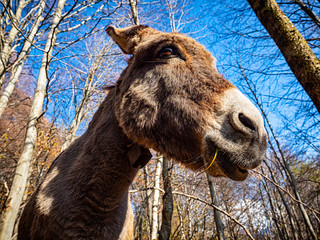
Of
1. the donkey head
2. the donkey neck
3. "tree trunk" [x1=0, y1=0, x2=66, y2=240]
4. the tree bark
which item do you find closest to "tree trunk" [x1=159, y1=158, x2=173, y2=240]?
the donkey neck

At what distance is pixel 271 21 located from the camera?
1.84 meters

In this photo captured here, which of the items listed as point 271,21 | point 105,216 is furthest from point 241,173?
point 271,21

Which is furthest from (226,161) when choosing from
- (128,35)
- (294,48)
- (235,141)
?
(128,35)

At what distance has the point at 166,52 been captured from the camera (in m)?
2.06

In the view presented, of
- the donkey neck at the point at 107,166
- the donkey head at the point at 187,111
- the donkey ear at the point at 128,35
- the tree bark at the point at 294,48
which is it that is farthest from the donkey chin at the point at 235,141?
the donkey ear at the point at 128,35

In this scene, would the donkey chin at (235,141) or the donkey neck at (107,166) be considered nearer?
the donkey chin at (235,141)

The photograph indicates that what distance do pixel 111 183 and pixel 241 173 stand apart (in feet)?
4.15

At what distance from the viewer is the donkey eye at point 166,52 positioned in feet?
6.75

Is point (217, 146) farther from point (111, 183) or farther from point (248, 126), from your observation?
point (111, 183)

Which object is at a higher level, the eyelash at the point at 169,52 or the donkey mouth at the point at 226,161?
the eyelash at the point at 169,52

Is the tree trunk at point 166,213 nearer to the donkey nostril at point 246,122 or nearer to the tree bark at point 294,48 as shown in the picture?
the donkey nostril at point 246,122

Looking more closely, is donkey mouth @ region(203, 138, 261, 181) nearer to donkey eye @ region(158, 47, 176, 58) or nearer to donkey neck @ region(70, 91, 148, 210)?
donkey neck @ region(70, 91, 148, 210)

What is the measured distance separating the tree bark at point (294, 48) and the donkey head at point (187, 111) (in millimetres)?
537

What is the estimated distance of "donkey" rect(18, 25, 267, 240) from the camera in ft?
4.73
